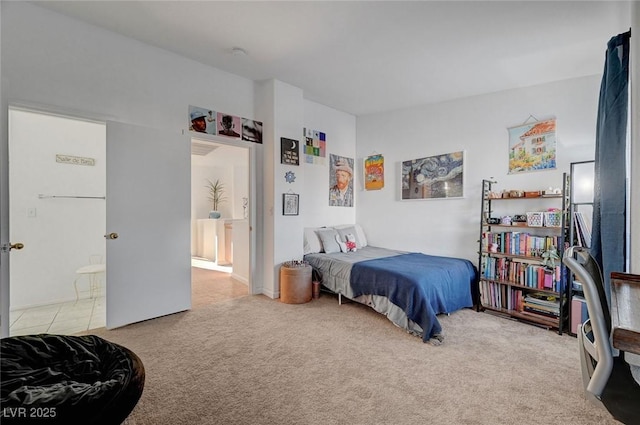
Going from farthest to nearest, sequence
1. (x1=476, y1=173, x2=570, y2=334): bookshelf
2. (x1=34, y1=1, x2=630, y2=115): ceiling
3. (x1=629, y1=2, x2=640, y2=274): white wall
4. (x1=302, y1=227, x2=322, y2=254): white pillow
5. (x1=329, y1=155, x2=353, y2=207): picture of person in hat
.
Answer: (x1=329, y1=155, x2=353, y2=207): picture of person in hat
(x1=302, y1=227, x2=322, y2=254): white pillow
(x1=476, y1=173, x2=570, y2=334): bookshelf
(x1=34, y1=1, x2=630, y2=115): ceiling
(x1=629, y1=2, x2=640, y2=274): white wall

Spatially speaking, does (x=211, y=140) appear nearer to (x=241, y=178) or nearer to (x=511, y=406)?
(x=241, y=178)

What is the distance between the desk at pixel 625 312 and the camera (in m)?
0.69

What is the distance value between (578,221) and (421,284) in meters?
1.67

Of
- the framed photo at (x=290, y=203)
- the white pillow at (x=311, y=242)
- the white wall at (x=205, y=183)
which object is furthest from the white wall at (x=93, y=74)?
the white wall at (x=205, y=183)

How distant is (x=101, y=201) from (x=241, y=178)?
2496 mm

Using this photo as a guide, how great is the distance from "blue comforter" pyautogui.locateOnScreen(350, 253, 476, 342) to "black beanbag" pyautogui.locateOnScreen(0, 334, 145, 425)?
2.25 m

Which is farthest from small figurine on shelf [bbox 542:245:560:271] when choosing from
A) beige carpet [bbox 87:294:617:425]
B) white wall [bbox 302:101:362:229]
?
white wall [bbox 302:101:362:229]

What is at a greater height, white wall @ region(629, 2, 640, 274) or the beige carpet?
white wall @ region(629, 2, 640, 274)

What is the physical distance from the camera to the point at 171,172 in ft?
10.2

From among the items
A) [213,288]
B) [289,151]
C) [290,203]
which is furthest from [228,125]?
[213,288]

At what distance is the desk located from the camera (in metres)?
0.69

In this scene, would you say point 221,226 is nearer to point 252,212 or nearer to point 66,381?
point 252,212

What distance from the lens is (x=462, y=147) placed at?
4.03 meters

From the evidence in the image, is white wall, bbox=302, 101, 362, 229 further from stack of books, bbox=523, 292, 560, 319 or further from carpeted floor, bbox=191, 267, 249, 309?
stack of books, bbox=523, 292, 560, 319
